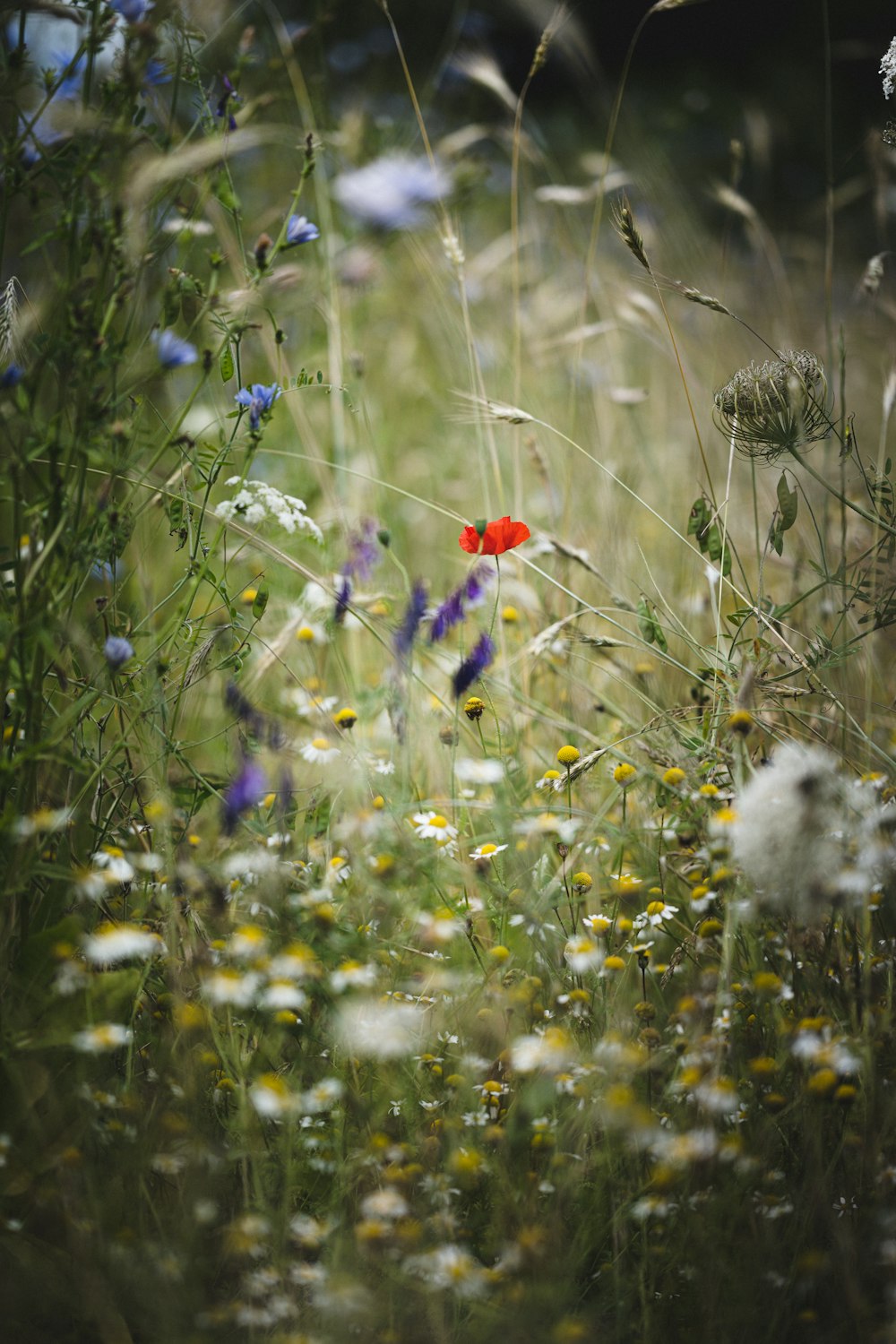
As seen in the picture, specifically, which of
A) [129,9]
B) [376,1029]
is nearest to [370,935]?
[376,1029]

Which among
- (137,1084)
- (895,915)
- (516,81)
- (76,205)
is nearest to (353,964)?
(137,1084)

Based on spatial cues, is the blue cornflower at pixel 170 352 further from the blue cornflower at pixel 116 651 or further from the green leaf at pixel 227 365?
the blue cornflower at pixel 116 651

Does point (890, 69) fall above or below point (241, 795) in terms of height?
above

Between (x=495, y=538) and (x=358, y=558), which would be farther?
(x=358, y=558)

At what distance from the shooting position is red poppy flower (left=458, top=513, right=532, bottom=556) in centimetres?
134

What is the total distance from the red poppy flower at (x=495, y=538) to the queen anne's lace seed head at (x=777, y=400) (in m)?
0.34

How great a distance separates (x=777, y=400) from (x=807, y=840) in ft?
2.13

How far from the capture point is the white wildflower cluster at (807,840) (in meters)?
1.02

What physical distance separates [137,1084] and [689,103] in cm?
328

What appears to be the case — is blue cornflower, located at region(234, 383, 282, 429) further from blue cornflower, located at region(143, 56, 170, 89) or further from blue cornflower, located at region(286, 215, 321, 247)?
blue cornflower, located at region(143, 56, 170, 89)

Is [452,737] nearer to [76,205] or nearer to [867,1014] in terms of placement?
[867,1014]

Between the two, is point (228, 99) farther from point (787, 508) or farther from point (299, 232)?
point (787, 508)

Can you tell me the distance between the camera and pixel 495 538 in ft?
4.49

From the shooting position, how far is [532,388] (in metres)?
2.74
